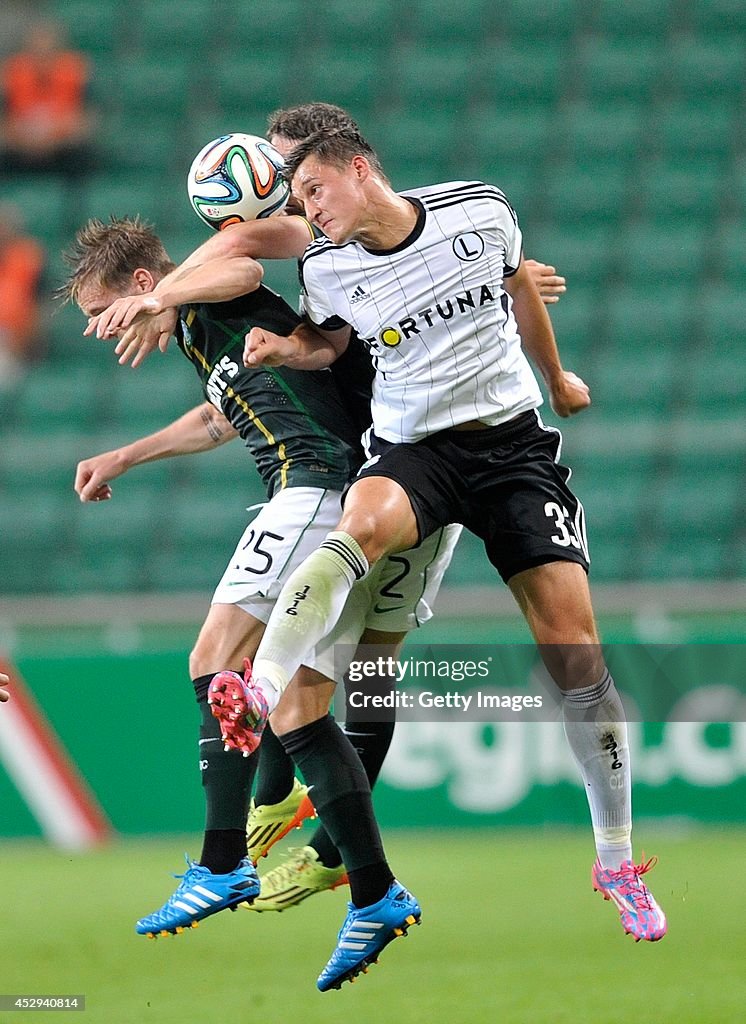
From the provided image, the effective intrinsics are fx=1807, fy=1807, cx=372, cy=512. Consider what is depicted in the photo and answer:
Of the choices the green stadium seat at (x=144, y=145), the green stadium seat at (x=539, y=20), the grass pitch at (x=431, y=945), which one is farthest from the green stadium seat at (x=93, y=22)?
the grass pitch at (x=431, y=945)

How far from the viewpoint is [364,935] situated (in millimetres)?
4984

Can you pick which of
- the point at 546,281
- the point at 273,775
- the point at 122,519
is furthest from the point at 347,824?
the point at 122,519

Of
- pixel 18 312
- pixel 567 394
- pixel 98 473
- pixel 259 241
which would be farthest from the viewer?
pixel 18 312

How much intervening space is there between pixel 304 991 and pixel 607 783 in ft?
5.20

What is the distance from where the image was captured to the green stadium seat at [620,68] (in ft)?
46.1

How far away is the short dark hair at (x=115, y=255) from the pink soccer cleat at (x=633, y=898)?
2234 mm

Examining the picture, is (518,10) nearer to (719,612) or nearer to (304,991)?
(719,612)

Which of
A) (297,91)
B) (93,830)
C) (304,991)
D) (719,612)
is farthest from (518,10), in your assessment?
(304,991)

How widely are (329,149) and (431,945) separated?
3.78 metres

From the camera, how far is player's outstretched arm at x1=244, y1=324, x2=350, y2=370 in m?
4.98

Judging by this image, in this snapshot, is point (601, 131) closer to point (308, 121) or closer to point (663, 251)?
point (663, 251)

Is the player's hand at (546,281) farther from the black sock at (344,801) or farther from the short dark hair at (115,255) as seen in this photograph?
the black sock at (344,801)

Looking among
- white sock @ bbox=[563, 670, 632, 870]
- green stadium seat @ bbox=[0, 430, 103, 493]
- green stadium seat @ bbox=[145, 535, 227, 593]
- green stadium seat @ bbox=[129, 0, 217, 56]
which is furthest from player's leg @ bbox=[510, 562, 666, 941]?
green stadium seat @ bbox=[129, 0, 217, 56]

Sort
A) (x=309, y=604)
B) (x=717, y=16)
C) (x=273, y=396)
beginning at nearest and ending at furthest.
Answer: (x=309, y=604) < (x=273, y=396) < (x=717, y=16)
